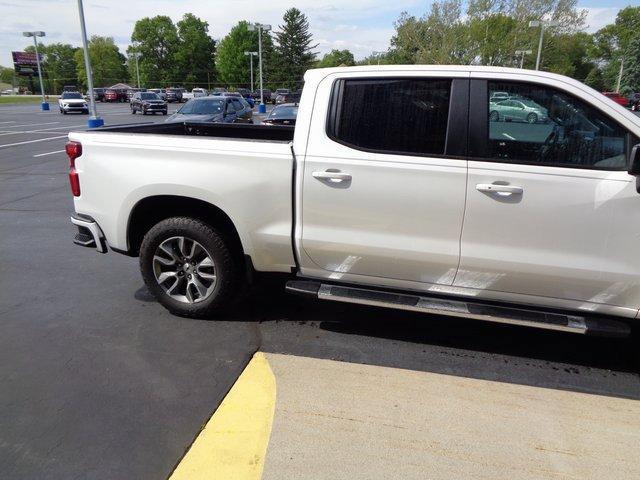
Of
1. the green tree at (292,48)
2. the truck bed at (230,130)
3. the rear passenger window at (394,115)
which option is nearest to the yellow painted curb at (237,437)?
the rear passenger window at (394,115)

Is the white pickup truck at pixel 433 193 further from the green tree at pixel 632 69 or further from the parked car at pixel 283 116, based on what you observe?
A: the green tree at pixel 632 69

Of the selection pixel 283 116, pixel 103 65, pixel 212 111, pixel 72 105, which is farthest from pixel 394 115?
pixel 103 65

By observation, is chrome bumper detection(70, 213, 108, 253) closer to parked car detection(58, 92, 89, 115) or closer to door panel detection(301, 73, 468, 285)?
door panel detection(301, 73, 468, 285)

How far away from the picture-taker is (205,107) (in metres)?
15.7

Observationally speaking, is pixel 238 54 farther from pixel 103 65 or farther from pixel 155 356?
pixel 155 356

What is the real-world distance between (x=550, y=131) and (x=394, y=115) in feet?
3.34

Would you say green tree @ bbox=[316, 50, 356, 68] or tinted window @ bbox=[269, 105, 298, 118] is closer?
tinted window @ bbox=[269, 105, 298, 118]

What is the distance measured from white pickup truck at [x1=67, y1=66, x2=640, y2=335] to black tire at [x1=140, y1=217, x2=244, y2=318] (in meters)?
0.02

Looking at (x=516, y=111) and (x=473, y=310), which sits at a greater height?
(x=516, y=111)

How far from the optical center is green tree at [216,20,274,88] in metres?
92.2

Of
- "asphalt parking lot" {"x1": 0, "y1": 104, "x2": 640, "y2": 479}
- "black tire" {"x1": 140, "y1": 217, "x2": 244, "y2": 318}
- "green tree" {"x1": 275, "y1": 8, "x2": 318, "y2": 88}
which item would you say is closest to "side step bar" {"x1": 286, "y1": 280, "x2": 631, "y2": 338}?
"asphalt parking lot" {"x1": 0, "y1": 104, "x2": 640, "y2": 479}

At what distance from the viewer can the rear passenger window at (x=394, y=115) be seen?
130 inches

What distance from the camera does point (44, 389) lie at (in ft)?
10.2

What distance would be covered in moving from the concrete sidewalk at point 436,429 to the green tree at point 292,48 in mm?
89486
